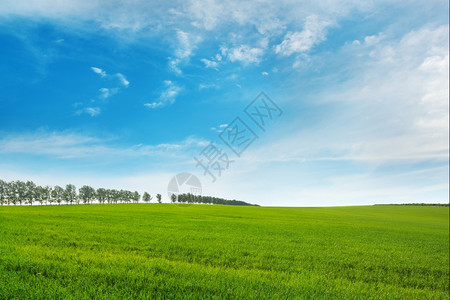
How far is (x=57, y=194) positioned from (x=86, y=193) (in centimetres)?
1404

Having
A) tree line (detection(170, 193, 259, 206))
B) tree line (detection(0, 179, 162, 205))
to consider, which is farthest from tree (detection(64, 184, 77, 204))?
tree line (detection(170, 193, 259, 206))

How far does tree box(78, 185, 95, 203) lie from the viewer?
13456cm

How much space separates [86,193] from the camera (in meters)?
136

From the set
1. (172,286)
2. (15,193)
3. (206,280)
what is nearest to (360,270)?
(206,280)

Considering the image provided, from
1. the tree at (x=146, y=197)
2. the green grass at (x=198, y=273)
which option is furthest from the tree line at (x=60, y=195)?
the green grass at (x=198, y=273)

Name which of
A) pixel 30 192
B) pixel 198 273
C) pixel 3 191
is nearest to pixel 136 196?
pixel 30 192

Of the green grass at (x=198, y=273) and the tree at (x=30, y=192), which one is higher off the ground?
the green grass at (x=198, y=273)

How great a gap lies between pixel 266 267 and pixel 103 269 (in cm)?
517

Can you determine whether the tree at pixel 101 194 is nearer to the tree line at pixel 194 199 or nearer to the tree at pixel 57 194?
the tree at pixel 57 194

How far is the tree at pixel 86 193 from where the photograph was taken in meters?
135

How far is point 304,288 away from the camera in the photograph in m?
6.51

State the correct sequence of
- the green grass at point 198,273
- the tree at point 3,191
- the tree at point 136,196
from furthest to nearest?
the tree at point 136,196, the tree at point 3,191, the green grass at point 198,273

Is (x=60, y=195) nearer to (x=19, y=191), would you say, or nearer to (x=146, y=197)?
(x=19, y=191)

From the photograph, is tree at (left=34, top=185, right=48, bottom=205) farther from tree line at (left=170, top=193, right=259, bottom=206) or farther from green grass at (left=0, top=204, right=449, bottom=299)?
green grass at (left=0, top=204, right=449, bottom=299)
